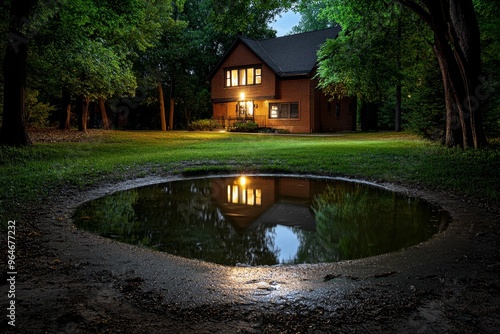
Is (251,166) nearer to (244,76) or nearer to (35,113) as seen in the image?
(35,113)

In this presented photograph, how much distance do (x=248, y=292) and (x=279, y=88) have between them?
106 ft

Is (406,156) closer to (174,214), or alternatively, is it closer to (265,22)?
(174,214)

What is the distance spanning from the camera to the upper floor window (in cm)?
3591

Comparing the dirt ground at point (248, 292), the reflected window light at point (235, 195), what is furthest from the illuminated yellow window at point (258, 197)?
the dirt ground at point (248, 292)

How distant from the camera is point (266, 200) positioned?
9055 millimetres

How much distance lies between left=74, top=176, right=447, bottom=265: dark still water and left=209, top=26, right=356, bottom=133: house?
23.9 meters

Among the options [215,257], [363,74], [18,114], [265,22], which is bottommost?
[215,257]

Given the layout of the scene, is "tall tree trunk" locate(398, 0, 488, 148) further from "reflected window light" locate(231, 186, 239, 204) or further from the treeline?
"reflected window light" locate(231, 186, 239, 204)

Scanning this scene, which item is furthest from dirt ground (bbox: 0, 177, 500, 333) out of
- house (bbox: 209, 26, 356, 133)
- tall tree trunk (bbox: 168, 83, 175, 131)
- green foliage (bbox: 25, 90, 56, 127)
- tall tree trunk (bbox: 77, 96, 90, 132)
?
tall tree trunk (bbox: 168, 83, 175, 131)

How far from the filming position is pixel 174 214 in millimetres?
7883

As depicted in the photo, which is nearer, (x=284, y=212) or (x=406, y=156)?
(x=284, y=212)

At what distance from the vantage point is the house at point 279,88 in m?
33.8

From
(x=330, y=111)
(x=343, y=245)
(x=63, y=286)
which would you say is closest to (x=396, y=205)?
(x=343, y=245)

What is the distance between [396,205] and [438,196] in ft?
4.06
